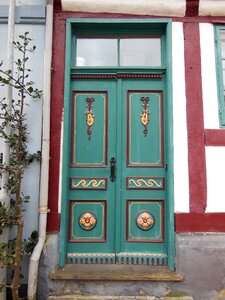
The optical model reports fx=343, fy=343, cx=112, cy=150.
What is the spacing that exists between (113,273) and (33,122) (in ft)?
6.42

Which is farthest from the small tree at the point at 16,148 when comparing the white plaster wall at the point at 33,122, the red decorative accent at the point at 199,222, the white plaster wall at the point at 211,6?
the white plaster wall at the point at 211,6

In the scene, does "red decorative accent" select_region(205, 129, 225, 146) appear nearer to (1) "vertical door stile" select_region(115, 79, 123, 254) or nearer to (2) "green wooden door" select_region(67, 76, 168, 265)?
(2) "green wooden door" select_region(67, 76, 168, 265)

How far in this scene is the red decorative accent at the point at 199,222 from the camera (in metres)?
3.96

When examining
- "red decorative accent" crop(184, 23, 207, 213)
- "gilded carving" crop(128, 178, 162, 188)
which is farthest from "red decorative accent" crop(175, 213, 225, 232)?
"gilded carving" crop(128, 178, 162, 188)

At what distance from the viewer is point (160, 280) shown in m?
3.73

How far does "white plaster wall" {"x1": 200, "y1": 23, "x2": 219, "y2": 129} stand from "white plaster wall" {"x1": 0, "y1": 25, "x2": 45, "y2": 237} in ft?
6.48

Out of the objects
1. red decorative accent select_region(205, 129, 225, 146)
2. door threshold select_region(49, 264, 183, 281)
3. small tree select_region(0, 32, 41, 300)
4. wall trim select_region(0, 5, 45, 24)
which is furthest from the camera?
wall trim select_region(0, 5, 45, 24)

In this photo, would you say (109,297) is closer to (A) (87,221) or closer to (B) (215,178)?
(A) (87,221)

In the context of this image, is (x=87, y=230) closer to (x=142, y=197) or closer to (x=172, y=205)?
(x=142, y=197)

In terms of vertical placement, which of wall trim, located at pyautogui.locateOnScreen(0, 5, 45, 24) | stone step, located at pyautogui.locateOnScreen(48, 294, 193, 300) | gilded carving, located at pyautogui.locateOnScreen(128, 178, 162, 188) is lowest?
stone step, located at pyautogui.locateOnScreen(48, 294, 193, 300)

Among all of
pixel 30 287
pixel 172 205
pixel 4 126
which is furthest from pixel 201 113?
pixel 30 287

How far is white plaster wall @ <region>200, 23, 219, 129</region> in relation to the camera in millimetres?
4137

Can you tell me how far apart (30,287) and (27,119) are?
1872mm

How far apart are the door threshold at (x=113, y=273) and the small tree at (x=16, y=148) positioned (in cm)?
50
